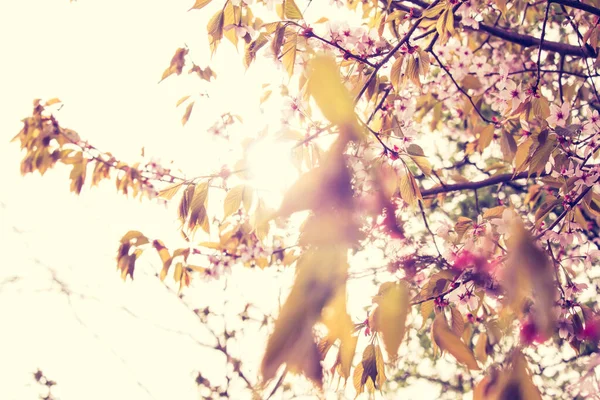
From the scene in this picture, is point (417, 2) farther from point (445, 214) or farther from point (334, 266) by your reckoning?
point (445, 214)

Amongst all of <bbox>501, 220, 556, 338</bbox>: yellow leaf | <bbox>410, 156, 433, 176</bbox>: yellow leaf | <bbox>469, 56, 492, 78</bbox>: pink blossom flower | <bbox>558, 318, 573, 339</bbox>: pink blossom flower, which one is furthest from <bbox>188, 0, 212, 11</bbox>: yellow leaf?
<bbox>469, 56, 492, 78</bbox>: pink blossom flower

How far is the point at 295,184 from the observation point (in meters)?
0.23

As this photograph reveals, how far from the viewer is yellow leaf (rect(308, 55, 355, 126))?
0.23 m

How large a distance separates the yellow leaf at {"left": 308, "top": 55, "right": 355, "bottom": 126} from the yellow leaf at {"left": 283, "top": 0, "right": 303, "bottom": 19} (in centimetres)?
76

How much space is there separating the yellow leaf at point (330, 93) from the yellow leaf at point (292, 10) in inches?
29.9

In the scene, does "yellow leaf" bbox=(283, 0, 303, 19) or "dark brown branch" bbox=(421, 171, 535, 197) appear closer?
"yellow leaf" bbox=(283, 0, 303, 19)

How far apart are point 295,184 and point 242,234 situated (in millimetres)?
1365

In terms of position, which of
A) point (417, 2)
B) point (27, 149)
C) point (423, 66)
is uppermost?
point (417, 2)

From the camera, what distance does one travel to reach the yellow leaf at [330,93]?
0.23 m

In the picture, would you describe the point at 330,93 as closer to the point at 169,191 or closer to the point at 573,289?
the point at 169,191

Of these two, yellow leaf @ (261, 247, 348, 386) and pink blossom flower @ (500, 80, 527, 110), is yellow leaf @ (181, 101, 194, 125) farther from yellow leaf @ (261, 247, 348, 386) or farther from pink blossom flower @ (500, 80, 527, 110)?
yellow leaf @ (261, 247, 348, 386)

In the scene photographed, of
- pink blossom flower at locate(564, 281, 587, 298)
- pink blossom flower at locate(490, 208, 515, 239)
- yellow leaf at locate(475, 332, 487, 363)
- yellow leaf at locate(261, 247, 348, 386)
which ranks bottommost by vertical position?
yellow leaf at locate(261, 247, 348, 386)

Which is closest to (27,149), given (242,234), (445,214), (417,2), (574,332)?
(242,234)

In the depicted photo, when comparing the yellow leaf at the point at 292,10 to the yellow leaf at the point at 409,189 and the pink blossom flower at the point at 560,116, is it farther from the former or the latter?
the pink blossom flower at the point at 560,116
